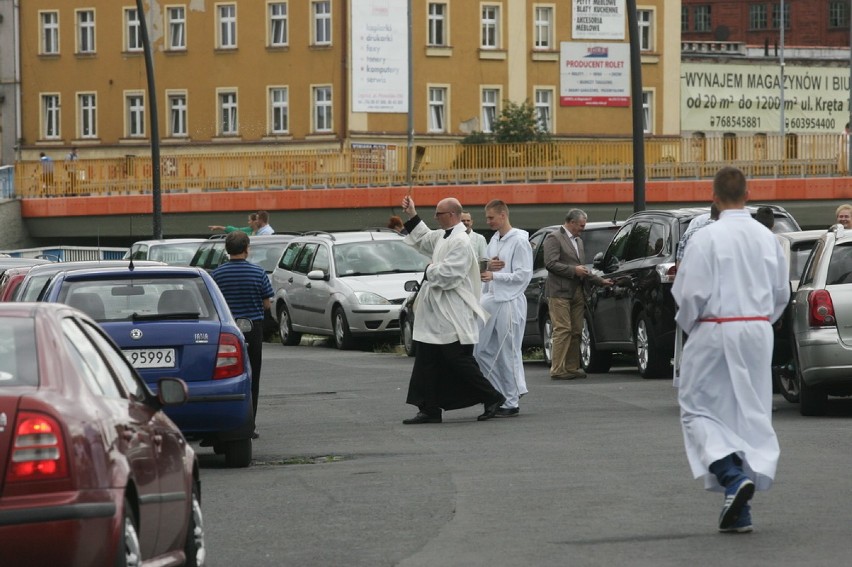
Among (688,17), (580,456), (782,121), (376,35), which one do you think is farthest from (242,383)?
(688,17)

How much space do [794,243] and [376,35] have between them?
5434cm

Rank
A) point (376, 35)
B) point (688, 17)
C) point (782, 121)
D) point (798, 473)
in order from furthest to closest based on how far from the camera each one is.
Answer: point (688, 17) < point (782, 121) < point (376, 35) < point (798, 473)

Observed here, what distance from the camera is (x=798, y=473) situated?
1106 centimetres

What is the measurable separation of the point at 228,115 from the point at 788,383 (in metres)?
59.7

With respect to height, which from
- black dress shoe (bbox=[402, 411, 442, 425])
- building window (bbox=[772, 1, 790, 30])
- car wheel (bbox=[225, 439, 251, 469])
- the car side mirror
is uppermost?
building window (bbox=[772, 1, 790, 30])

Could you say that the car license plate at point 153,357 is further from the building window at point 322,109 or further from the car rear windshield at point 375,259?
the building window at point 322,109

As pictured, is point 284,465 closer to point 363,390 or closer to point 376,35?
point 363,390

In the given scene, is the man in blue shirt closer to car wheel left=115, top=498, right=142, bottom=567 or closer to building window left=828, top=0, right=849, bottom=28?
car wheel left=115, top=498, right=142, bottom=567

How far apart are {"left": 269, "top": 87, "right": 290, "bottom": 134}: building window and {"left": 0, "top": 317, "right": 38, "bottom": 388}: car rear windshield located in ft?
221

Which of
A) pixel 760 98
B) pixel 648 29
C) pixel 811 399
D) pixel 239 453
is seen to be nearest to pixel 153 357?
pixel 239 453

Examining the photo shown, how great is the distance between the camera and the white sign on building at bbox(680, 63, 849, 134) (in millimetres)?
81000

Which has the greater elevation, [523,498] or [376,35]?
[376,35]

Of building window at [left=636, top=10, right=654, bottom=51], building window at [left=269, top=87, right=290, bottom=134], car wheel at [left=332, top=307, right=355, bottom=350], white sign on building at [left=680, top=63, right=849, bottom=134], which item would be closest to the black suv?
car wheel at [left=332, top=307, right=355, bottom=350]

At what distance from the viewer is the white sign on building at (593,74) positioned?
7494cm
